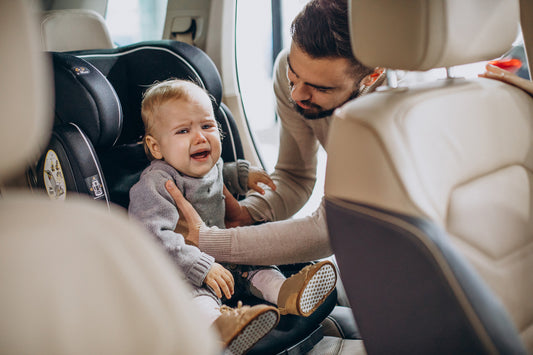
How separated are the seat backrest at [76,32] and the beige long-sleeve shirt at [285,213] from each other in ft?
3.31

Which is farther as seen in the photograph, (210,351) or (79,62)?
(79,62)

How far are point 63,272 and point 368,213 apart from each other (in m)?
0.56

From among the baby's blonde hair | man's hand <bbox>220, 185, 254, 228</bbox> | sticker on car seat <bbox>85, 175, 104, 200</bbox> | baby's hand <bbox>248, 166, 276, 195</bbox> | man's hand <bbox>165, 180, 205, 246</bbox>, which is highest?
the baby's blonde hair

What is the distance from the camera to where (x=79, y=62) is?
4.28ft

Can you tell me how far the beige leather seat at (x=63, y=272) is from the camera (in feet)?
1.53

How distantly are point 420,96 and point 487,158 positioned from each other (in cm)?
20

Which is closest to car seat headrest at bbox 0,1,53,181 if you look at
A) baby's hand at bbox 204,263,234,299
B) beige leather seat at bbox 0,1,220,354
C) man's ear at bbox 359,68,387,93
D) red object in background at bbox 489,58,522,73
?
beige leather seat at bbox 0,1,220,354

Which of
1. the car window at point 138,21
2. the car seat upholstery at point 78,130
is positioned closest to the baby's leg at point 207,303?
the car seat upholstery at point 78,130

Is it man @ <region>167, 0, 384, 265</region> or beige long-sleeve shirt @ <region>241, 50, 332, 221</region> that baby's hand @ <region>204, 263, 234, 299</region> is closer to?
man @ <region>167, 0, 384, 265</region>

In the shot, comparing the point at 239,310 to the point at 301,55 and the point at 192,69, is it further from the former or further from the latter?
the point at 192,69

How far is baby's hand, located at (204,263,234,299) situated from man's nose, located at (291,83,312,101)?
566 mm

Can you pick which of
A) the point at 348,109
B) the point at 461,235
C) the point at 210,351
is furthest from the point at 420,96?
the point at 210,351

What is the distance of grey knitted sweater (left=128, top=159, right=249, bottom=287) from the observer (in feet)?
4.22

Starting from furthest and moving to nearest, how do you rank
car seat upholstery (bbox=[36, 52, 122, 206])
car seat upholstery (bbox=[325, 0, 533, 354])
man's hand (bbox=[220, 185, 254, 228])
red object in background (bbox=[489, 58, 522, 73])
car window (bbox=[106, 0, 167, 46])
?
car window (bbox=[106, 0, 167, 46]), red object in background (bbox=[489, 58, 522, 73]), man's hand (bbox=[220, 185, 254, 228]), car seat upholstery (bbox=[36, 52, 122, 206]), car seat upholstery (bbox=[325, 0, 533, 354])
